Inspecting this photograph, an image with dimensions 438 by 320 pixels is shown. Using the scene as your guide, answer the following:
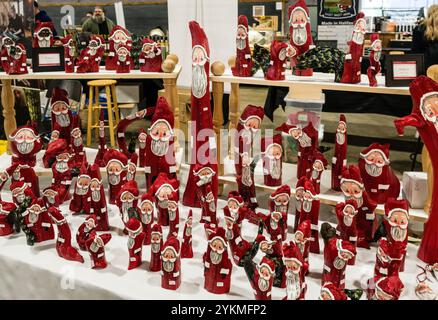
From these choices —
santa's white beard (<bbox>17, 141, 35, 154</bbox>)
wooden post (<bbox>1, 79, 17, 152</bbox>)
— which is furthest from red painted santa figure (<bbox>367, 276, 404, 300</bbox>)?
wooden post (<bbox>1, 79, 17, 152</bbox>)

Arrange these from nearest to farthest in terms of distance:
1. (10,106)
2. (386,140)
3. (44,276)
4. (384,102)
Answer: (44,276)
(10,106)
(384,102)
(386,140)

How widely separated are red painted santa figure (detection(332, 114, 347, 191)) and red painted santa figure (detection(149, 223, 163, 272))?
90 centimetres

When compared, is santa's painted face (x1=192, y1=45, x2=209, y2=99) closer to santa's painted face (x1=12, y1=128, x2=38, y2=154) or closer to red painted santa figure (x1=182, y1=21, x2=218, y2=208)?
red painted santa figure (x1=182, y1=21, x2=218, y2=208)

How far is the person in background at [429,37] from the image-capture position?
3.72 metres

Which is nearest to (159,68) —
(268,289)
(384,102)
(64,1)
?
(268,289)

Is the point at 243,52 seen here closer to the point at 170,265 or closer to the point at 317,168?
the point at 317,168

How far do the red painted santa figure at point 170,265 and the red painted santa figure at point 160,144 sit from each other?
60 centimetres

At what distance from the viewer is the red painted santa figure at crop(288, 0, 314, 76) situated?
80.4 inches

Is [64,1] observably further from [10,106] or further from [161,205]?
[161,205]

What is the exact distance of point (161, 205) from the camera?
192 cm

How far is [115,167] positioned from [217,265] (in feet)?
2.61

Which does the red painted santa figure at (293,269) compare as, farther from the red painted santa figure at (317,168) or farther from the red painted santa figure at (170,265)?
the red painted santa figure at (317,168)

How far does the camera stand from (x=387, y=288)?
1.45m
